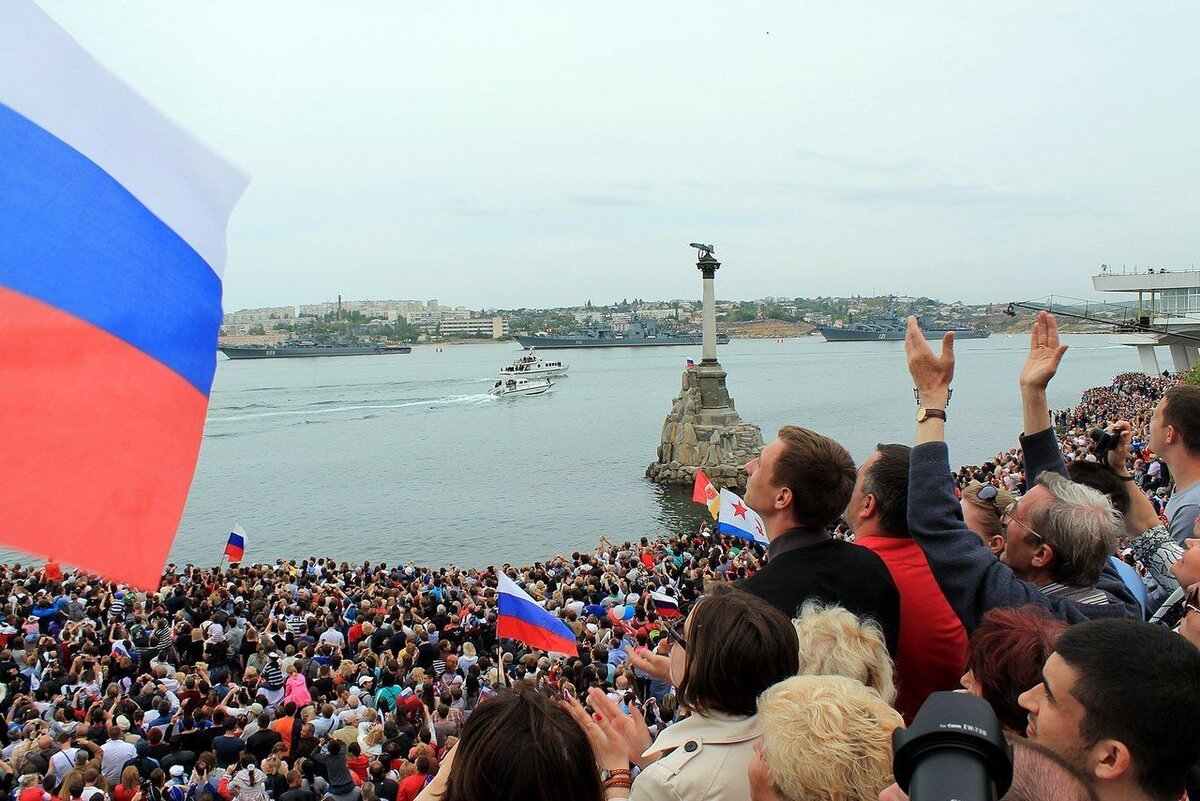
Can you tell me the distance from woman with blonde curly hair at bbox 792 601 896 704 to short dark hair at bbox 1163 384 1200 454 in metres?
2.10

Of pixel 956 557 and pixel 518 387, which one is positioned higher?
pixel 956 557

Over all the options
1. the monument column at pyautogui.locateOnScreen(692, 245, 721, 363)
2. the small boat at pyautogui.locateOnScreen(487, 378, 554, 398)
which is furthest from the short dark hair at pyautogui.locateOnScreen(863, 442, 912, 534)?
the small boat at pyautogui.locateOnScreen(487, 378, 554, 398)

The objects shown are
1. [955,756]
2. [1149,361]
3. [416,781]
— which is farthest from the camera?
[1149,361]

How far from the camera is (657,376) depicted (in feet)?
382

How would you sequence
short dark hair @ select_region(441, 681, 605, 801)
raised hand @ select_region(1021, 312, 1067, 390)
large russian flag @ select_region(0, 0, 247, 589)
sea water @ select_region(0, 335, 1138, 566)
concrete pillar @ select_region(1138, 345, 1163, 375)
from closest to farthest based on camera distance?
short dark hair @ select_region(441, 681, 605, 801) → large russian flag @ select_region(0, 0, 247, 589) → raised hand @ select_region(1021, 312, 1067, 390) → sea water @ select_region(0, 335, 1138, 566) → concrete pillar @ select_region(1138, 345, 1163, 375)

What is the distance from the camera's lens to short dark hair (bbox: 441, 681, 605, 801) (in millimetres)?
1904

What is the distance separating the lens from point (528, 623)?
772 cm

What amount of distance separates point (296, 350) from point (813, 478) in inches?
6658

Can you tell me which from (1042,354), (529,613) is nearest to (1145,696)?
(1042,354)

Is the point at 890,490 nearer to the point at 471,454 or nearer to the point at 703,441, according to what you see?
the point at 703,441

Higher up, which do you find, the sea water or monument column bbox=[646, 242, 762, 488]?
monument column bbox=[646, 242, 762, 488]

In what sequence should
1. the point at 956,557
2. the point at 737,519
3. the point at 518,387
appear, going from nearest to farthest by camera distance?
1. the point at 956,557
2. the point at 737,519
3. the point at 518,387

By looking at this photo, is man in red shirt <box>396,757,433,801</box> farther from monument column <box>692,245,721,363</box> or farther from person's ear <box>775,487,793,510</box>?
monument column <box>692,245,721,363</box>

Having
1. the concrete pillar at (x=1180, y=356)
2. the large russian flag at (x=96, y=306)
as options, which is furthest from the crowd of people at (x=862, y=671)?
the concrete pillar at (x=1180, y=356)
